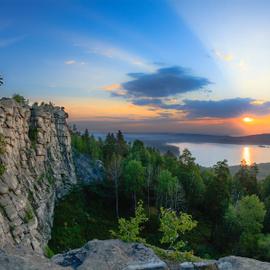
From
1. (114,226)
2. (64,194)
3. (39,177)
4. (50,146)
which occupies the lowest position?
(114,226)

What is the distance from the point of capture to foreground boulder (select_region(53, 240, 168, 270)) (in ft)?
56.0

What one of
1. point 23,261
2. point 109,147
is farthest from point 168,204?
point 23,261

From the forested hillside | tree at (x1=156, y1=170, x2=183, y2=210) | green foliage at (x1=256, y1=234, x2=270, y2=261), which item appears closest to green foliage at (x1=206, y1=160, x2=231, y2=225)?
the forested hillside

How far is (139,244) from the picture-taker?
1989 cm

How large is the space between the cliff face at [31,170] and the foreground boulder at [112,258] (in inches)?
881

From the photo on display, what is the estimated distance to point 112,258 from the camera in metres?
17.9

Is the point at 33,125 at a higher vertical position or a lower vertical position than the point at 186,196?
higher

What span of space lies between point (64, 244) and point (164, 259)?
48.2m

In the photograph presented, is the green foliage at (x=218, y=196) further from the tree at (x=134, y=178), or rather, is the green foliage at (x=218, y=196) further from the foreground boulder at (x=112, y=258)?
the foreground boulder at (x=112, y=258)

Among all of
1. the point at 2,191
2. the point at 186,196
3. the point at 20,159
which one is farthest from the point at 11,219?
the point at 186,196

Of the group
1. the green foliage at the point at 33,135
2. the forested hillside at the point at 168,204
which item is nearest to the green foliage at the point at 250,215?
the forested hillside at the point at 168,204

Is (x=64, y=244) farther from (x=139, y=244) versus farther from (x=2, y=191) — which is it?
(x=139, y=244)

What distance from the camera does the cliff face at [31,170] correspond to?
45094 mm

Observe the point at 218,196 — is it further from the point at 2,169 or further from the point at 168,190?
the point at 2,169
